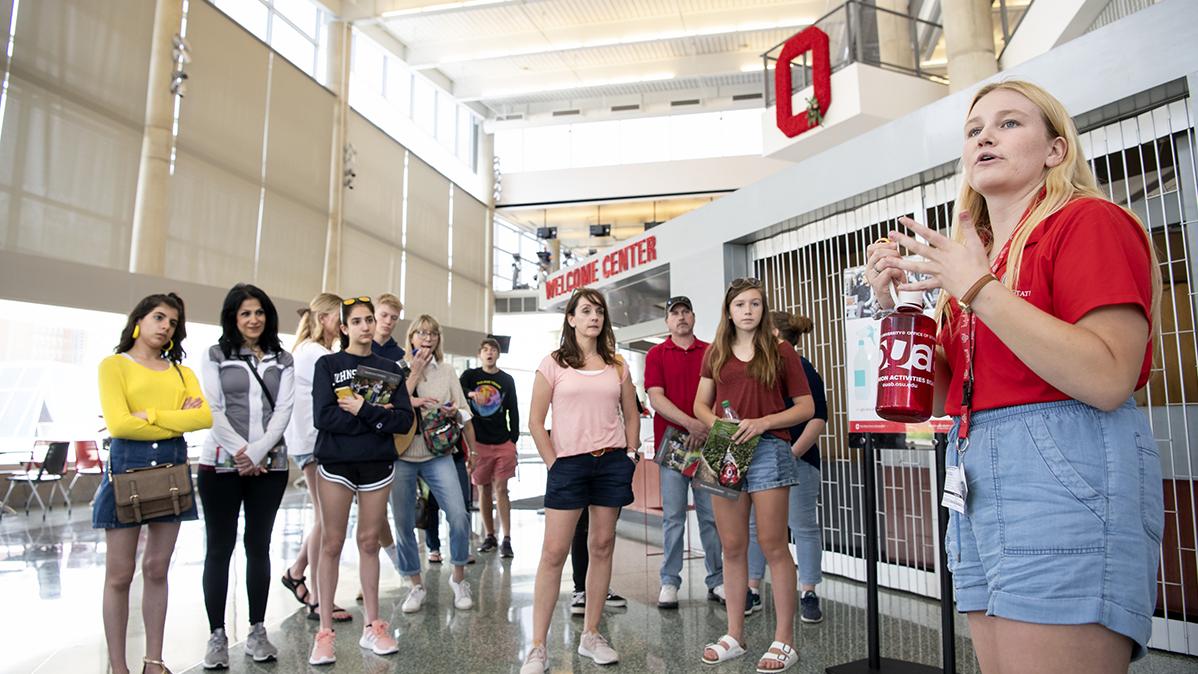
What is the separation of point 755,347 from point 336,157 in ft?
40.7

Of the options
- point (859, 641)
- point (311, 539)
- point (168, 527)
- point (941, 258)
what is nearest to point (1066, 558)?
point (941, 258)

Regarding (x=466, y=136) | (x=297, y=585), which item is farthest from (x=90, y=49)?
(x=466, y=136)

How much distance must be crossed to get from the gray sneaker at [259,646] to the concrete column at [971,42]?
822 centimetres

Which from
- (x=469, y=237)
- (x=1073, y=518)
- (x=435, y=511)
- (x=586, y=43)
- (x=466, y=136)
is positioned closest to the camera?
(x=1073, y=518)

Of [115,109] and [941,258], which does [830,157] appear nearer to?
[941,258]

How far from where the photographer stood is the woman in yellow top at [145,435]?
8.98 feet

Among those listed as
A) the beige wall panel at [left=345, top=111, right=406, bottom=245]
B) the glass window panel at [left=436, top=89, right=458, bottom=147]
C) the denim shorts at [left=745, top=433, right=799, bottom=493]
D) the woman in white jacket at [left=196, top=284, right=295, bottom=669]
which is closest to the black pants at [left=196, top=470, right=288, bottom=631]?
the woman in white jacket at [left=196, top=284, right=295, bottom=669]

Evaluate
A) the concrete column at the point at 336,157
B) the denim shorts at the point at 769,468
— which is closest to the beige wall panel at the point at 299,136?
the concrete column at the point at 336,157

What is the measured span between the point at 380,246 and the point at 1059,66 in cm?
1369

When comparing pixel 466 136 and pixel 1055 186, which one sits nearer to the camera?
pixel 1055 186

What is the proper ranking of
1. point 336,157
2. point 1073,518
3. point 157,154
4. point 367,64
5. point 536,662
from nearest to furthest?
1. point 1073,518
2. point 536,662
3. point 157,154
4. point 336,157
5. point 367,64

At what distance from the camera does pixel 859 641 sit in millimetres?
3402

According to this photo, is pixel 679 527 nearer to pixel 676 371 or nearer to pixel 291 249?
pixel 676 371

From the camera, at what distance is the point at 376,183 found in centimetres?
1509
